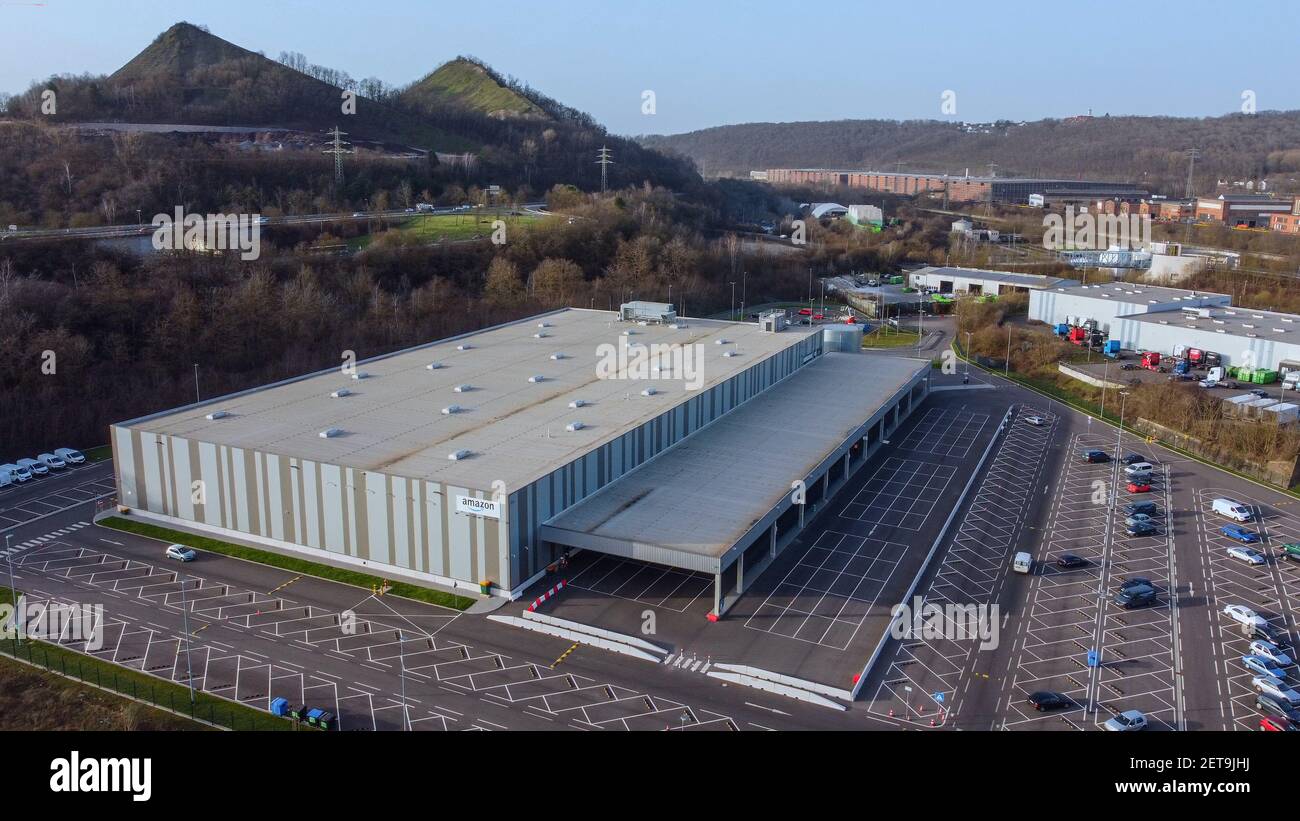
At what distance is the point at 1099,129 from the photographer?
19688cm

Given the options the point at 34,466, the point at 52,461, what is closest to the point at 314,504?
the point at 34,466

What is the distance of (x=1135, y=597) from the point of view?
76.2ft

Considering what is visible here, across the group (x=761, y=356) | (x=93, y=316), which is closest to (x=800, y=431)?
(x=761, y=356)

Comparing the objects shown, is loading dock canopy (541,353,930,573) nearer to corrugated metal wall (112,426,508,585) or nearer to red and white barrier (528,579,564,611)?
red and white barrier (528,579,564,611)

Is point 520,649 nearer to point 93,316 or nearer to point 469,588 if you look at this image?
point 469,588

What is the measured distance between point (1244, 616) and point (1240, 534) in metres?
6.17

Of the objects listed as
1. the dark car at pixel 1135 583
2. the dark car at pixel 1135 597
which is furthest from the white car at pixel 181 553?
the dark car at pixel 1135 583

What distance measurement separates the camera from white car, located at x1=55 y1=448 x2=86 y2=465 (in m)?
31.9

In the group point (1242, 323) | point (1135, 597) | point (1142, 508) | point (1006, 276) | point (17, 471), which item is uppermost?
point (1006, 276)

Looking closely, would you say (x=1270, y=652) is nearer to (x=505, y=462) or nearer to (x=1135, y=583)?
(x=1135, y=583)

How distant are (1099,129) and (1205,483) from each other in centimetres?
19188

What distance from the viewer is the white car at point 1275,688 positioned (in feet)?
61.4

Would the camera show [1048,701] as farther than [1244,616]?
No

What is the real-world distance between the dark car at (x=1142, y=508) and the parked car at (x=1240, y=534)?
6.31 feet
